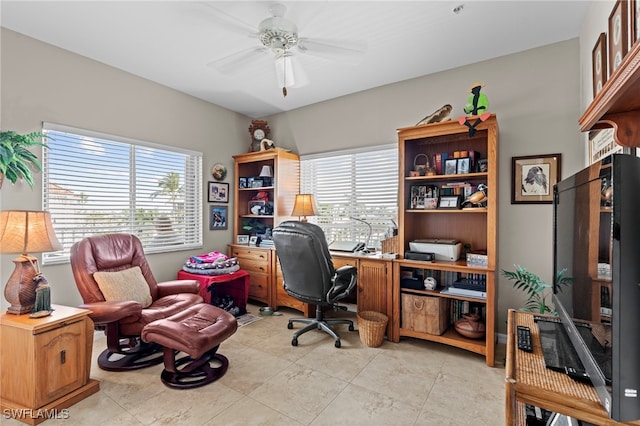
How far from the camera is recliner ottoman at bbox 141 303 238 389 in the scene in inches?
77.9

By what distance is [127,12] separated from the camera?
221cm

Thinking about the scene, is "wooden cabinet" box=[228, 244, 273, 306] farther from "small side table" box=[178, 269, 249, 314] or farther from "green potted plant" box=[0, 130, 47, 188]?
"green potted plant" box=[0, 130, 47, 188]

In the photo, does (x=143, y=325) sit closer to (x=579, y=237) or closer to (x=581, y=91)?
(x=579, y=237)

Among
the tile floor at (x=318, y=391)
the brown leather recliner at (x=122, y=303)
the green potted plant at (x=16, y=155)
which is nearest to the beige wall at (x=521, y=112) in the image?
the tile floor at (x=318, y=391)

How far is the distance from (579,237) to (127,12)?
10.1ft

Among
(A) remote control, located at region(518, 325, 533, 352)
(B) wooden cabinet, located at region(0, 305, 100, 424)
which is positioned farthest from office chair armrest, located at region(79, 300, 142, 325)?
(A) remote control, located at region(518, 325, 533, 352)

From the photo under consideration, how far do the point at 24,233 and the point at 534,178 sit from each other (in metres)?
3.85

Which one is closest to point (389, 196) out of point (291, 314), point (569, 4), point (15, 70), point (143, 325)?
point (291, 314)

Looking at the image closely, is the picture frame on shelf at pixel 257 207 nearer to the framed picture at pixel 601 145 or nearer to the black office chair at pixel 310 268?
the black office chair at pixel 310 268

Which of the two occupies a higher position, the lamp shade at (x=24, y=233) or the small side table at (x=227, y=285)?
the lamp shade at (x=24, y=233)

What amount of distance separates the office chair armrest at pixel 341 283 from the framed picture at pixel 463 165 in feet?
4.37

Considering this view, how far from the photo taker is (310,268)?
8.73ft

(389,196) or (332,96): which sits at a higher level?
(332,96)

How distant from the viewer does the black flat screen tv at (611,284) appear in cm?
74
